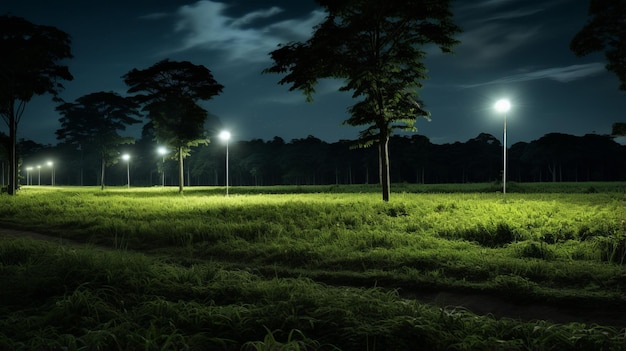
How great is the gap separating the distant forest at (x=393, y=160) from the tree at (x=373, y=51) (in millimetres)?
55641

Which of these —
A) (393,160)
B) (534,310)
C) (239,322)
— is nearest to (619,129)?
(534,310)

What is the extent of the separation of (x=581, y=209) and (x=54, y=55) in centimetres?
3762

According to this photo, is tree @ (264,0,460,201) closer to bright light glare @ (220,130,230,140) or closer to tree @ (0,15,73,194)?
bright light glare @ (220,130,230,140)

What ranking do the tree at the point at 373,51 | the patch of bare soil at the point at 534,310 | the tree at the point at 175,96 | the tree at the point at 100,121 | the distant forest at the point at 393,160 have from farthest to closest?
the distant forest at the point at 393,160, the tree at the point at 100,121, the tree at the point at 175,96, the tree at the point at 373,51, the patch of bare soil at the point at 534,310

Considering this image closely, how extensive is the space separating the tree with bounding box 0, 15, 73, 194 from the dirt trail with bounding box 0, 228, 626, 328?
34.7 meters

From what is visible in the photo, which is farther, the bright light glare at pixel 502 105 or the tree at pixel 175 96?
the tree at pixel 175 96

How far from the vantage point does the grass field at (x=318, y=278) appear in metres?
4.68

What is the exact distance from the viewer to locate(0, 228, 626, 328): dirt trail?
686 cm

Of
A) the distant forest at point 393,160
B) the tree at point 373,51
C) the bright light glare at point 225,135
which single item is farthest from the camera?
the distant forest at point 393,160

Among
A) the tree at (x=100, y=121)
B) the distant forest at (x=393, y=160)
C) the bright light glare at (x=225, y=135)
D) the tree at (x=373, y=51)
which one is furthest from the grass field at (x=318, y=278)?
the distant forest at (x=393, y=160)

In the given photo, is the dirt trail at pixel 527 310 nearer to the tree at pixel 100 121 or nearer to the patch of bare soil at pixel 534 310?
the patch of bare soil at pixel 534 310

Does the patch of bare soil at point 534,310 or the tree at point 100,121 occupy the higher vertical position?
the tree at point 100,121

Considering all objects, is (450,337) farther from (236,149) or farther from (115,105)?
(236,149)

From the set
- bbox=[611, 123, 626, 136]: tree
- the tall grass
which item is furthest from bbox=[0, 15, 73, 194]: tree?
bbox=[611, 123, 626, 136]: tree
